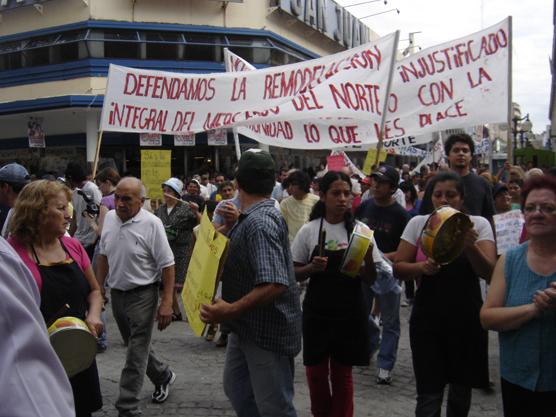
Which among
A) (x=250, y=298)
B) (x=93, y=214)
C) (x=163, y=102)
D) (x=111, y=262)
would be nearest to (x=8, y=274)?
(x=250, y=298)

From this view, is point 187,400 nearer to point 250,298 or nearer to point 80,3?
point 250,298

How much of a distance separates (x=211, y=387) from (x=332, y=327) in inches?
68.8

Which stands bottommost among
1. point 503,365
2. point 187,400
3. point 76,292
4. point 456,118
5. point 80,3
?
point 187,400

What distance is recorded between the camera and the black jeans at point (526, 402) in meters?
2.71

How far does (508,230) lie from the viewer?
422 cm

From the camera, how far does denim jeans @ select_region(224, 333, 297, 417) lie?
119 inches

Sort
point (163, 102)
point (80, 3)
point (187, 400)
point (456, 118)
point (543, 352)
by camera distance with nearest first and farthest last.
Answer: point (543, 352)
point (187, 400)
point (456, 118)
point (163, 102)
point (80, 3)

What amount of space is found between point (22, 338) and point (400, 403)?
4204 millimetres

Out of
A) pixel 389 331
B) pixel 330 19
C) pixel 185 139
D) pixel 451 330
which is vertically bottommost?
pixel 389 331

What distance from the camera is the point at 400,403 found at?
4.82 meters

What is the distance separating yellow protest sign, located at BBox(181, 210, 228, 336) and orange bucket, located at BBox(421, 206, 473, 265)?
1.10 metres

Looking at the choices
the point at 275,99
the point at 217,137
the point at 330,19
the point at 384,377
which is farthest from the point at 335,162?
the point at 330,19

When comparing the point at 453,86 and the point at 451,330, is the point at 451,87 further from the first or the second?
the point at 451,330

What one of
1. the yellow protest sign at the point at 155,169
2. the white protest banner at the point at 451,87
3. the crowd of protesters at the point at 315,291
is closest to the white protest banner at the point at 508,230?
the crowd of protesters at the point at 315,291
